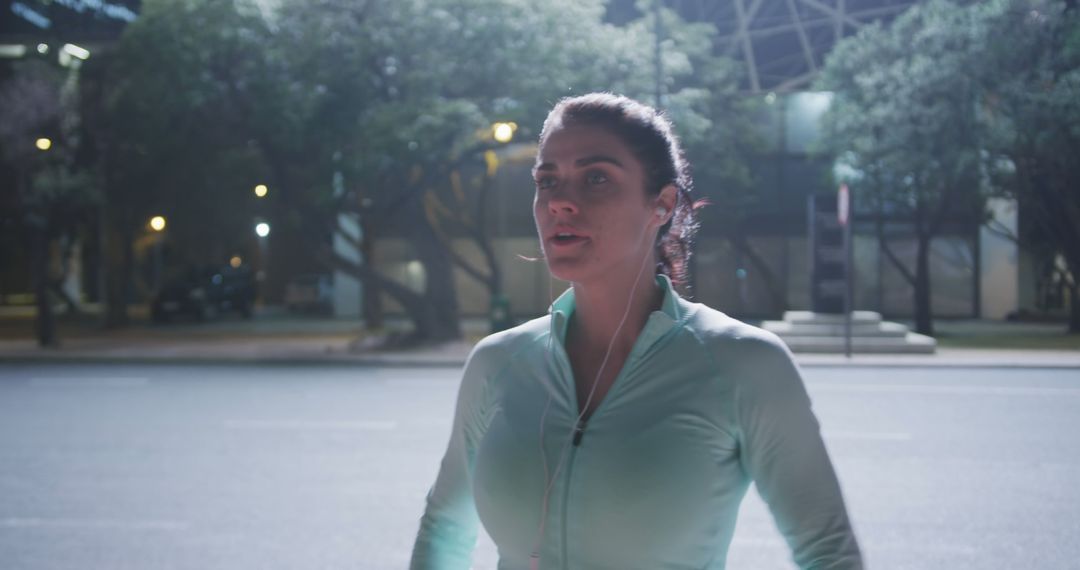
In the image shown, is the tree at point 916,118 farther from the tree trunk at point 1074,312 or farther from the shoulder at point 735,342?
the shoulder at point 735,342

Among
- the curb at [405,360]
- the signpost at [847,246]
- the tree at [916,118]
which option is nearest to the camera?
the curb at [405,360]

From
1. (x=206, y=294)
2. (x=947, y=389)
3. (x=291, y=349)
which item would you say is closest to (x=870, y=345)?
(x=947, y=389)

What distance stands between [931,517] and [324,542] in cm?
384

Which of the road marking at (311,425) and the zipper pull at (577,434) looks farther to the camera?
the road marking at (311,425)

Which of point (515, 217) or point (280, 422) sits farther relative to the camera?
point (515, 217)

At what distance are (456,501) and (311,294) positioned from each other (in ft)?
119

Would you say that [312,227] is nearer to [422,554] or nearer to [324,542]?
[324,542]

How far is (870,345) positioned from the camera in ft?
64.4

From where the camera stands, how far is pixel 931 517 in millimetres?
6922

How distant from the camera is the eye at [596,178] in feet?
5.82

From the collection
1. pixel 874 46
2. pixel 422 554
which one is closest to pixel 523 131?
pixel 874 46

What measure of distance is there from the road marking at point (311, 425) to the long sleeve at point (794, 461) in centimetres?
933

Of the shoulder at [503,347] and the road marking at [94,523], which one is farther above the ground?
the shoulder at [503,347]

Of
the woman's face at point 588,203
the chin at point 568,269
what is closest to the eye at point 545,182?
the woman's face at point 588,203
